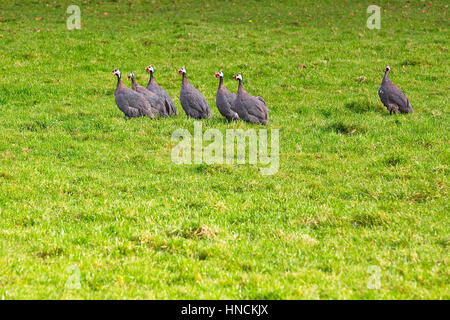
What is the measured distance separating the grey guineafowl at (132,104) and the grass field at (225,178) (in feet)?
1.47

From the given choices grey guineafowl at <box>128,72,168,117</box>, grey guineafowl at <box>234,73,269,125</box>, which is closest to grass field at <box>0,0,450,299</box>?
grey guineafowl at <box>234,73,269,125</box>

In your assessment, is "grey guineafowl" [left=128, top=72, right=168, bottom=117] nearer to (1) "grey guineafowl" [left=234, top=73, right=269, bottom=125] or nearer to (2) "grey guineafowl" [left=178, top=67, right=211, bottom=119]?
(2) "grey guineafowl" [left=178, top=67, right=211, bottom=119]

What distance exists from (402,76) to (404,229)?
16143mm

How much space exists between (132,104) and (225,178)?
635cm

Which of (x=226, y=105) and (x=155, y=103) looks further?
(x=155, y=103)

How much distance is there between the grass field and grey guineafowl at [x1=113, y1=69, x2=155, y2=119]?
45 centimetres

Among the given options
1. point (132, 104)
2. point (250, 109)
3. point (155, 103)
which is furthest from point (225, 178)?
point (155, 103)

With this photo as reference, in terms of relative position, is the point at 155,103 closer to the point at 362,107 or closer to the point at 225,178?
Answer: the point at 225,178

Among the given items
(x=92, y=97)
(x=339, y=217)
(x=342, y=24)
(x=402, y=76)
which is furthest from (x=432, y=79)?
(x=339, y=217)

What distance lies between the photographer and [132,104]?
58.6 feet

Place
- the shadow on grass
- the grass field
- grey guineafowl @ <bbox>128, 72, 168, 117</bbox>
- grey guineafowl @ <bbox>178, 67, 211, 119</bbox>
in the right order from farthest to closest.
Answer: the shadow on grass, grey guineafowl @ <bbox>128, 72, 168, 117</bbox>, grey guineafowl @ <bbox>178, 67, 211, 119</bbox>, the grass field

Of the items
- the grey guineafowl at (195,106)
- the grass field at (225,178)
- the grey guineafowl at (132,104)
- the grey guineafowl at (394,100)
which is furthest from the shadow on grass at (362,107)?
the grey guineafowl at (132,104)

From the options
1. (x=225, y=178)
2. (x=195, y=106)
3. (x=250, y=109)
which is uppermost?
(x=195, y=106)

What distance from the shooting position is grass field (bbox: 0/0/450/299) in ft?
24.4
